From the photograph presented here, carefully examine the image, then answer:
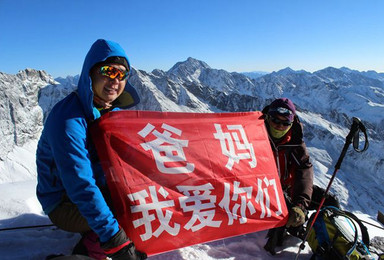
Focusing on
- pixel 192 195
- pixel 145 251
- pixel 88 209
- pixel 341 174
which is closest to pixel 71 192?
pixel 88 209

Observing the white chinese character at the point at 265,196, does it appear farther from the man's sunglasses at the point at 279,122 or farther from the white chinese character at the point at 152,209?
the white chinese character at the point at 152,209

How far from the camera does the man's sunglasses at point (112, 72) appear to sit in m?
3.04

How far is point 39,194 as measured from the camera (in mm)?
3225

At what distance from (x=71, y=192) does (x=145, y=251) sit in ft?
3.85

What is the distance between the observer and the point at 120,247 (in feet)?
9.06

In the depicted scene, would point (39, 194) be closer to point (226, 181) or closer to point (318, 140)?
point (226, 181)

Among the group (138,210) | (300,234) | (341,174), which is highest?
(138,210)

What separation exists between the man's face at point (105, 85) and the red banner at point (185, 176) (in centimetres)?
28

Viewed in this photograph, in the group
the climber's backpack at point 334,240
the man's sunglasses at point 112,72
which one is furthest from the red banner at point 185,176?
the climber's backpack at point 334,240

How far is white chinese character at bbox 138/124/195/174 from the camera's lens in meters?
3.38

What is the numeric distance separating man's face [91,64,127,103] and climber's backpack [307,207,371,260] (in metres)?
3.76

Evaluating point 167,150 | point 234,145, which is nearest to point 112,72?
point 167,150

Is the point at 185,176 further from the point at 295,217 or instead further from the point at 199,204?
the point at 295,217

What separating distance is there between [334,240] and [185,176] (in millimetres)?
2480
